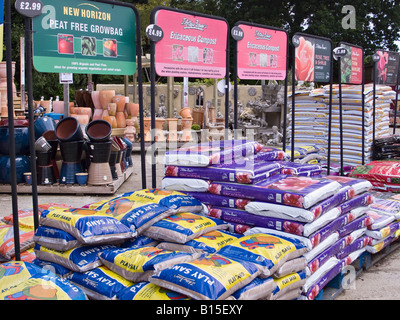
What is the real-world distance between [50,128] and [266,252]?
5.15 meters

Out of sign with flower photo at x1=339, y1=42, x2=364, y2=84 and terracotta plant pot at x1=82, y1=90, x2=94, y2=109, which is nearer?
sign with flower photo at x1=339, y1=42, x2=364, y2=84

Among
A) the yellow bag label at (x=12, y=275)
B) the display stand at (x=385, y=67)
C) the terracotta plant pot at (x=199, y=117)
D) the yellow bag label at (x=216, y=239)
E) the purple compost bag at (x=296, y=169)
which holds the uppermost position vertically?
the display stand at (x=385, y=67)

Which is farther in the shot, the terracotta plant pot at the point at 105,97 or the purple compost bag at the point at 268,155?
the terracotta plant pot at the point at 105,97

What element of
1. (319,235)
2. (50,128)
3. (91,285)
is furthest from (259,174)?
(50,128)

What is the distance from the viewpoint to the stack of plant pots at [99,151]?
6.19 m

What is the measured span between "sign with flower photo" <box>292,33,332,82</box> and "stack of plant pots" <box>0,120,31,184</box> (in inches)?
147

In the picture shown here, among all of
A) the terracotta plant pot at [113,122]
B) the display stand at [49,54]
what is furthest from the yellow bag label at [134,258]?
the terracotta plant pot at [113,122]

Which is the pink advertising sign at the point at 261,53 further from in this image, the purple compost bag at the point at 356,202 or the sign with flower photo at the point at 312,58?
the purple compost bag at the point at 356,202

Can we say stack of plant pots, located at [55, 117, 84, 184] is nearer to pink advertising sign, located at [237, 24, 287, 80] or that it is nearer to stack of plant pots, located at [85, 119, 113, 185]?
stack of plant pots, located at [85, 119, 113, 185]

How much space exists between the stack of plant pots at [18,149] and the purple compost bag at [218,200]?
342 centimetres

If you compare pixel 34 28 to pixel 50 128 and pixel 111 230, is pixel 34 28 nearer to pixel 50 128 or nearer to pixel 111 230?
pixel 111 230

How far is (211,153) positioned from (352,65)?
384 centimetres

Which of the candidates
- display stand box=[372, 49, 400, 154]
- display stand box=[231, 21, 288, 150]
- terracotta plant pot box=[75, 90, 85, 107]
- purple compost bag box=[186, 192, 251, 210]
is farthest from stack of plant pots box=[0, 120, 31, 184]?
terracotta plant pot box=[75, 90, 85, 107]

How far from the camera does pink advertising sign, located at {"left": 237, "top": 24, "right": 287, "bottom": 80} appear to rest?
15.0 ft
